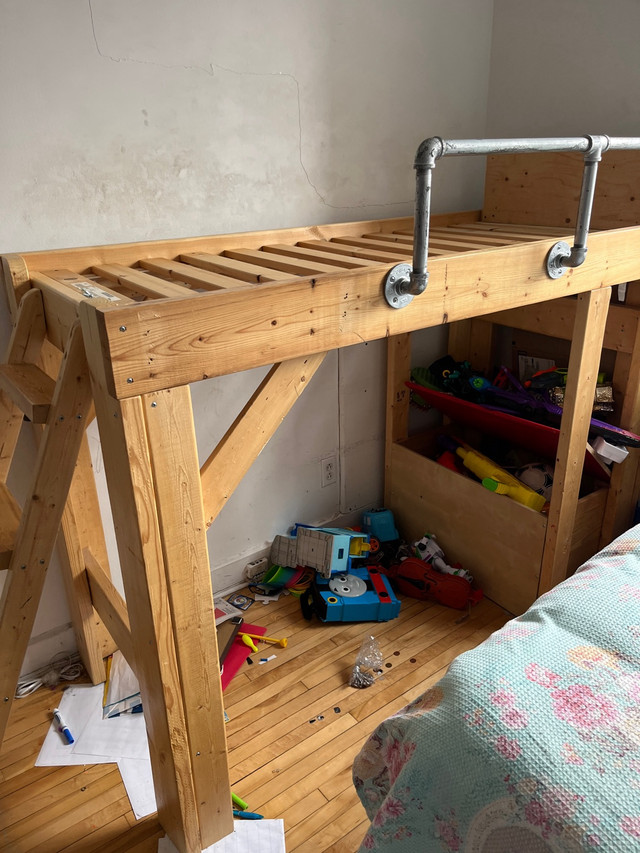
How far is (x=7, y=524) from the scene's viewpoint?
138 cm

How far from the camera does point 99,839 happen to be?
4.79ft

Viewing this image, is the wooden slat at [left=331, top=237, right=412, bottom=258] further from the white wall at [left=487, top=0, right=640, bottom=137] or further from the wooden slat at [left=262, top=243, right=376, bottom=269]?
the white wall at [left=487, top=0, right=640, bottom=137]

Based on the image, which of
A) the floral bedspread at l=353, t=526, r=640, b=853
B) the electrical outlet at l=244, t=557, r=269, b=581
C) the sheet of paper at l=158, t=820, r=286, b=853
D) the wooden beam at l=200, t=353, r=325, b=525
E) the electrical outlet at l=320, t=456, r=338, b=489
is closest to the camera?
the floral bedspread at l=353, t=526, r=640, b=853

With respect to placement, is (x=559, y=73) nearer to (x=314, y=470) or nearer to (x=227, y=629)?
(x=314, y=470)

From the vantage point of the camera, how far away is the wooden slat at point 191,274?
1.25 metres

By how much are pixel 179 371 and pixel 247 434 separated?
224 mm

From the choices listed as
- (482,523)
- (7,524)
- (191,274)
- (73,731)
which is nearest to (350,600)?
(482,523)

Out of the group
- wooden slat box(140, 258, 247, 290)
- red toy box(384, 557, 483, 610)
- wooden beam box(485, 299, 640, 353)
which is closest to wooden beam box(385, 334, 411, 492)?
wooden beam box(485, 299, 640, 353)

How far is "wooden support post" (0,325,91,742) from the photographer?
1.12 metres

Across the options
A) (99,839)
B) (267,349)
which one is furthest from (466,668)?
(99,839)

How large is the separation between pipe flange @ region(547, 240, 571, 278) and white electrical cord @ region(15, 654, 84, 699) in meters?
1.75

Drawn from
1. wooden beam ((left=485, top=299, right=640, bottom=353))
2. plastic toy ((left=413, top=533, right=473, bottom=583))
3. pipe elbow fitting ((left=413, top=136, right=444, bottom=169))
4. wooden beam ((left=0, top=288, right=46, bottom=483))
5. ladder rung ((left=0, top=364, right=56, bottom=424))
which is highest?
pipe elbow fitting ((left=413, top=136, right=444, bottom=169))

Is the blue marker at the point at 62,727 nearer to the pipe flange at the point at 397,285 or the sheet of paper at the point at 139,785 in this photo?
the sheet of paper at the point at 139,785

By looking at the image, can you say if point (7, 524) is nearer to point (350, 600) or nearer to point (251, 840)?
point (251, 840)
